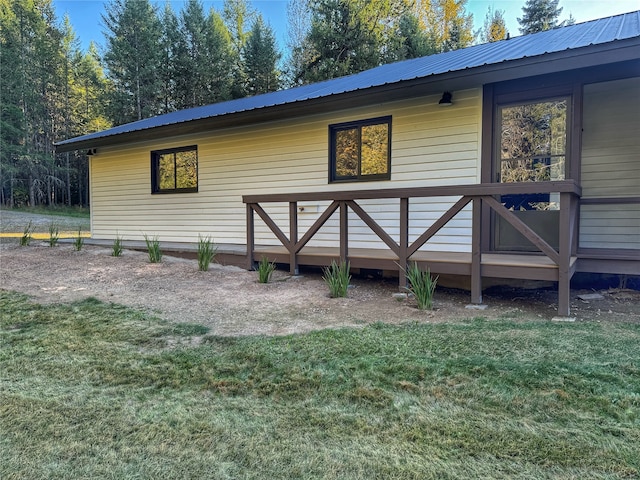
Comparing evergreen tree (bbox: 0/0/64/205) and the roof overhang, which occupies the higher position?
evergreen tree (bbox: 0/0/64/205)

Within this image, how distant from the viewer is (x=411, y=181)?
5.95 m

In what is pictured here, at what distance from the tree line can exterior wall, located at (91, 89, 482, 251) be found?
12.7 metres

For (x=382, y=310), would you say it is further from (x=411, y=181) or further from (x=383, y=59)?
(x=383, y=59)

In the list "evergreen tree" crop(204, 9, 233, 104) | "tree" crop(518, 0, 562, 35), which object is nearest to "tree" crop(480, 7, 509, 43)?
"tree" crop(518, 0, 562, 35)

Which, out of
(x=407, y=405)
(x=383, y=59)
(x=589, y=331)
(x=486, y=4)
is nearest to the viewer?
(x=407, y=405)

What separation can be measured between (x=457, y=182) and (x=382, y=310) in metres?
2.41

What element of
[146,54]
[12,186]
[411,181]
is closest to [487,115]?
[411,181]

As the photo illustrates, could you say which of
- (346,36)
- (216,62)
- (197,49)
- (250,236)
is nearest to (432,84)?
(250,236)

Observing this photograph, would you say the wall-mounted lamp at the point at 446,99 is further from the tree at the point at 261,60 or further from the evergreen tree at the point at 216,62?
the evergreen tree at the point at 216,62

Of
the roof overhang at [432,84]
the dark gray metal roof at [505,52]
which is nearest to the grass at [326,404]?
the roof overhang at [432,84]

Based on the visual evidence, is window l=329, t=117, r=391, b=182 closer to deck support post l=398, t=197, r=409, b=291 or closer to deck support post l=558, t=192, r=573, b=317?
deck support post l=398, t=197, r=409, b=291

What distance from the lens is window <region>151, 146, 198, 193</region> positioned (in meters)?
8.45

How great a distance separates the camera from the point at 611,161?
5277 mm

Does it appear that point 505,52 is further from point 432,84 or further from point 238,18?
point 238,18
